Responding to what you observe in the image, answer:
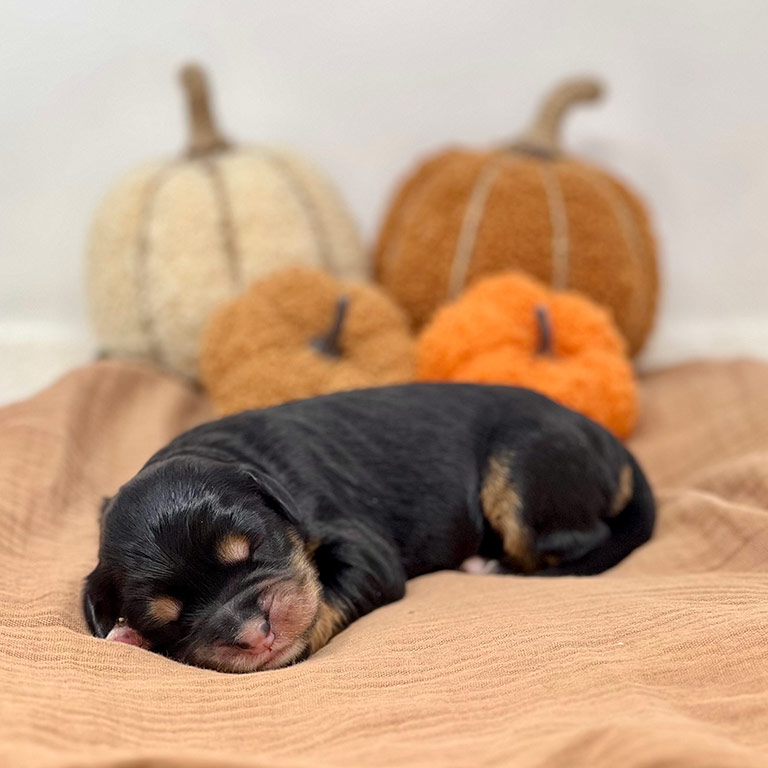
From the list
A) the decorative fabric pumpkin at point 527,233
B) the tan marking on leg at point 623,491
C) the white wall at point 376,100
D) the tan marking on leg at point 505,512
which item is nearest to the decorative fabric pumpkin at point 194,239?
the decorative fabric pumpkin at point 527,233

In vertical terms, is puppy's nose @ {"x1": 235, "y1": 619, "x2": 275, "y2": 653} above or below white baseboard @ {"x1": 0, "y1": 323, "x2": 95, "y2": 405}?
above

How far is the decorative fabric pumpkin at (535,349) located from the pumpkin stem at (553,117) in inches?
29.1

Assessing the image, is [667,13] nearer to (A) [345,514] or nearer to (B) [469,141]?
(B) [469,141]

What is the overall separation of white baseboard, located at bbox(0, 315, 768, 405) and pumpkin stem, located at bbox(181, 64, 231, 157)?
101 centimetres

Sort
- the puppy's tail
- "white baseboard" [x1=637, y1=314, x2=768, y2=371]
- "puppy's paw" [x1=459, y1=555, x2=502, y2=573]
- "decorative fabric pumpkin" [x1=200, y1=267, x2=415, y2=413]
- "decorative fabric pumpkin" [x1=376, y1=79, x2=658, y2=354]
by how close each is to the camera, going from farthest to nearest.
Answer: "white baseboard" [x1=637, y1=314, x2=768, y2=371], "decorative fabric pumpkin" [x1=376, y1=79, x2=658, y2=354], "decorative fabric pumpkin" [x1=200, y1=267, x2=415, y2=413], "puppy's paw" [x1=459, y1=555, x2=502, y2=573], the puppy's tail

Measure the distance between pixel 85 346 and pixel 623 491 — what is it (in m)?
2.51

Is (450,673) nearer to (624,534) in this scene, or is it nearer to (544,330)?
(624,534)

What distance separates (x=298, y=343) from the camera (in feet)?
9.70

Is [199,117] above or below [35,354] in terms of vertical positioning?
above

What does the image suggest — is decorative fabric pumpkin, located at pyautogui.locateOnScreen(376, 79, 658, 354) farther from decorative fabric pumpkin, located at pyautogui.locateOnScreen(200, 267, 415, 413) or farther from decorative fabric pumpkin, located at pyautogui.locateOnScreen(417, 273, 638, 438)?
decorative fabric pumpkin, located at pyautogui.locateOnScreen(200, 267, 415, 413)

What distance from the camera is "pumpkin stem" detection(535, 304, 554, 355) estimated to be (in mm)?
2932

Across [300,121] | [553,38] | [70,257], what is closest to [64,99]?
[70,257]

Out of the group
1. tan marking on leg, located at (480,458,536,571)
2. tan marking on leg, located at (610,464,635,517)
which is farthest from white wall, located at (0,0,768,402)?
tan marking on leg, located at (480,458,536,571)

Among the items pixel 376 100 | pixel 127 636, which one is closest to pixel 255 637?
pixel 127 636
